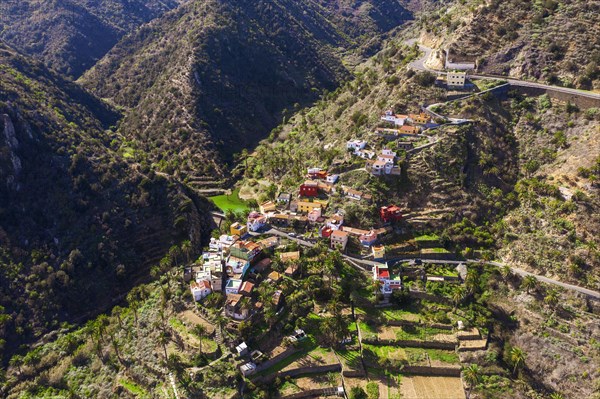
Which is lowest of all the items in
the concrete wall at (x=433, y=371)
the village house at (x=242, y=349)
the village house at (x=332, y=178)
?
the concrete wall at (x=433, y=371)

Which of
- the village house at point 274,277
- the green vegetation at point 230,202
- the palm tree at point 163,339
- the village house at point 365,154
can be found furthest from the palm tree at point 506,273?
the green vegetation at point 230,202

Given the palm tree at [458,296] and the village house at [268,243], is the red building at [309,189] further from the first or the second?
the palm tree at [458,296]

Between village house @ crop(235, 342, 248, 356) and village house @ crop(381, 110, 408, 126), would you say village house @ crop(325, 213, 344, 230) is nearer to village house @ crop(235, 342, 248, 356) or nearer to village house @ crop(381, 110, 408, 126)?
village house @ crop(235, 342, 248, 356)

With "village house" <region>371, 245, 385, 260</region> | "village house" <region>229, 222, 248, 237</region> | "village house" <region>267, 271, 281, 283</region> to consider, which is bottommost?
"village house" <region>267, 271, 281, 283</region>

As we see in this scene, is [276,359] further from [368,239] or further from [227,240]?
[368,239]

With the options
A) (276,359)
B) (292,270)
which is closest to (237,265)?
(292,270)

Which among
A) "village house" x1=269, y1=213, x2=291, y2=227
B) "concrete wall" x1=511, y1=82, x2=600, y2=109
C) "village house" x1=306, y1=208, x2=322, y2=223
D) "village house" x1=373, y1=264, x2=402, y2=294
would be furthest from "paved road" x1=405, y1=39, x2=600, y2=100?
"village house" x1=373, y1=264, x2=402, y2=294
